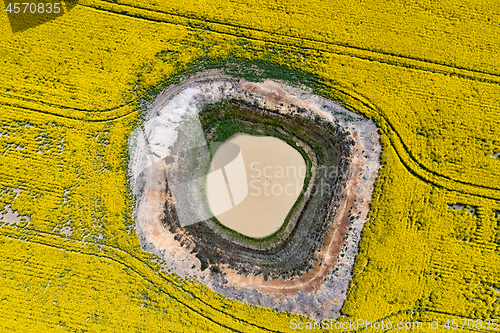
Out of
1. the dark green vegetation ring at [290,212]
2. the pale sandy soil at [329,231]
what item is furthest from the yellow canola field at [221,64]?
the dark green vegetation ring at [290,212]

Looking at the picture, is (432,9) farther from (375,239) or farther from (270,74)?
(375,239)

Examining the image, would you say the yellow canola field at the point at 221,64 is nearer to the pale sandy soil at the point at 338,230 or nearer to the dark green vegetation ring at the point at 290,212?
the pale sandy soil at the point at 338,230

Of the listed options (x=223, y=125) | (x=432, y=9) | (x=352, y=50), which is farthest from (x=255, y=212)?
(x=432, y=9)

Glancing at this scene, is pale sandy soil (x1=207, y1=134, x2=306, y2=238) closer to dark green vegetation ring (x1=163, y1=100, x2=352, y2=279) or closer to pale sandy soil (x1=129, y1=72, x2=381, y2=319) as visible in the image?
dark green vegetation ring (x1=163, y1=100, x2=352, y2=279)

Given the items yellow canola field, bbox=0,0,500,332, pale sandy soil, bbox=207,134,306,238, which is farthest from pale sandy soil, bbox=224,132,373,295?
pale sandy soil, bbox=207,134,306,238

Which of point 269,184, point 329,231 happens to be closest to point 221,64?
point 269,184

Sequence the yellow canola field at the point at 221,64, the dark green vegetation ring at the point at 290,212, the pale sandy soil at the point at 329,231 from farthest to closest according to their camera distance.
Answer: the dark green vegetation ring at the point at 290,212 < the pale sandy soil at the point at 329,231 < the yellow canola field at the point at 221,64
